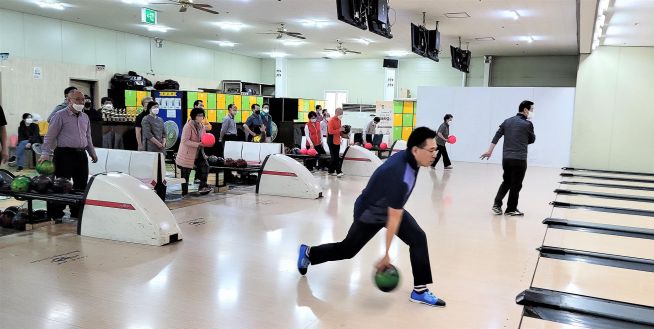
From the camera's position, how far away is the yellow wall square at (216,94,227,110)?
15203 millimetres

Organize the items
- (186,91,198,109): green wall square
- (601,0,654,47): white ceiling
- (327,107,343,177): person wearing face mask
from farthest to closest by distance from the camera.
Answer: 1. (186,91,198,109): green wall square
2. (327,107,343,177): person wearing face mask
3. (601,0,654,47): white ceiling

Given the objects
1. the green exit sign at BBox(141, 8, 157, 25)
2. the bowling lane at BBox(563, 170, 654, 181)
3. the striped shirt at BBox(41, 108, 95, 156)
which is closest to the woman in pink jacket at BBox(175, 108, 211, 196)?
the striped shirt at BBox(41, 108, 95, 156)

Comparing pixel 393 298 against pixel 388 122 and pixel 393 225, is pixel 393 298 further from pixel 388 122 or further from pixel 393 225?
pixel 388 122

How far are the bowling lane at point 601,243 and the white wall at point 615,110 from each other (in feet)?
32.1

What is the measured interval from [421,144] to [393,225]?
1.89ft

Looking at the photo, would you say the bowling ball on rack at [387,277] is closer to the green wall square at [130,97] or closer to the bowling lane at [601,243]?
the bowling lane at [601,243]

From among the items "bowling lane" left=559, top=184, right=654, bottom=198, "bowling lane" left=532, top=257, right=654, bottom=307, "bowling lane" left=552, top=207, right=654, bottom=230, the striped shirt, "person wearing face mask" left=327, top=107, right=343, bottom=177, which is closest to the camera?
"bowling lane" left=532, top=257, right=654, bottom=307

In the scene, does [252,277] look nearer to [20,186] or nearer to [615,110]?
[20,186]

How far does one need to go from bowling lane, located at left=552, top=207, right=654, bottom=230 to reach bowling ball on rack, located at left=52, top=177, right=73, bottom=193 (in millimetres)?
6407

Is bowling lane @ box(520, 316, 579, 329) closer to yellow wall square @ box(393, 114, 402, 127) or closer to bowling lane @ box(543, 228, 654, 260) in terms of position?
bowling lane @ box(543, 228, 654, 260)

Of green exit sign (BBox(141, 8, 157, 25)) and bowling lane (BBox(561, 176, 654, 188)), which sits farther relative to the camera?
green exit sign (BBox(141, 8, 157, 25))

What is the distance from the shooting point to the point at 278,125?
14.5 m

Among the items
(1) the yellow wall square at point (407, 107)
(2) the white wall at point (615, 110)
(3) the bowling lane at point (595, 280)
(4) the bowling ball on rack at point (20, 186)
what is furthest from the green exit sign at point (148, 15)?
(2) the white wall at point (615, 110)

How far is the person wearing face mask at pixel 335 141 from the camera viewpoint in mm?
10922
